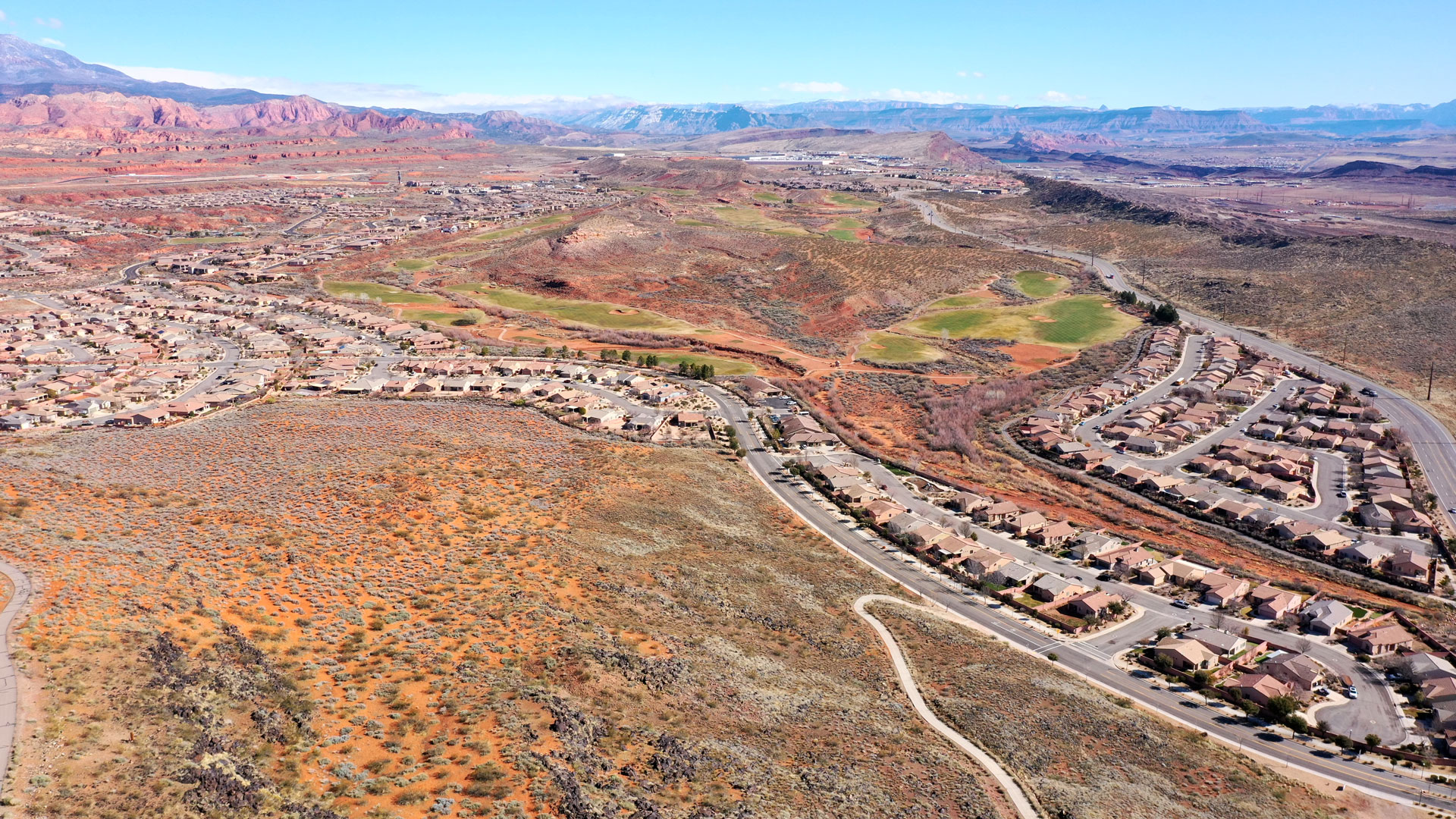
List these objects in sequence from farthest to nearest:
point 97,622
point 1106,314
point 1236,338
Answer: point 1106,314 < point 1236,338 < point 97,622

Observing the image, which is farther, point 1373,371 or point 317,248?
point 317,248

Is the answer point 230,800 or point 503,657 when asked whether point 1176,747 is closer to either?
point 503,657

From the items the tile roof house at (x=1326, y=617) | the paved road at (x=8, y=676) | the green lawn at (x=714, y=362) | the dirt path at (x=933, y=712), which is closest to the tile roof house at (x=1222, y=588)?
the tile roof house at (x=1326, y=617)

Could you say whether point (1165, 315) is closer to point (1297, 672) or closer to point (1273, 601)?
point (1273, 601)

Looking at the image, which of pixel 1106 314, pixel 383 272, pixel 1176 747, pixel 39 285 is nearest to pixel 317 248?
pixel 383 272

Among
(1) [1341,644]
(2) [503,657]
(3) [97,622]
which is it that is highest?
(3) [97,622]

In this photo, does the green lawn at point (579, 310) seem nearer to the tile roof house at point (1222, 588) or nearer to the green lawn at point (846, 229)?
the green lawn at point (846, 229)

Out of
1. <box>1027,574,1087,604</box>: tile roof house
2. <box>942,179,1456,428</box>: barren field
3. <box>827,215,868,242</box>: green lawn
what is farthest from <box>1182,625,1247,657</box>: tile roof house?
<box>827,215,868,242</box>: green lawn
